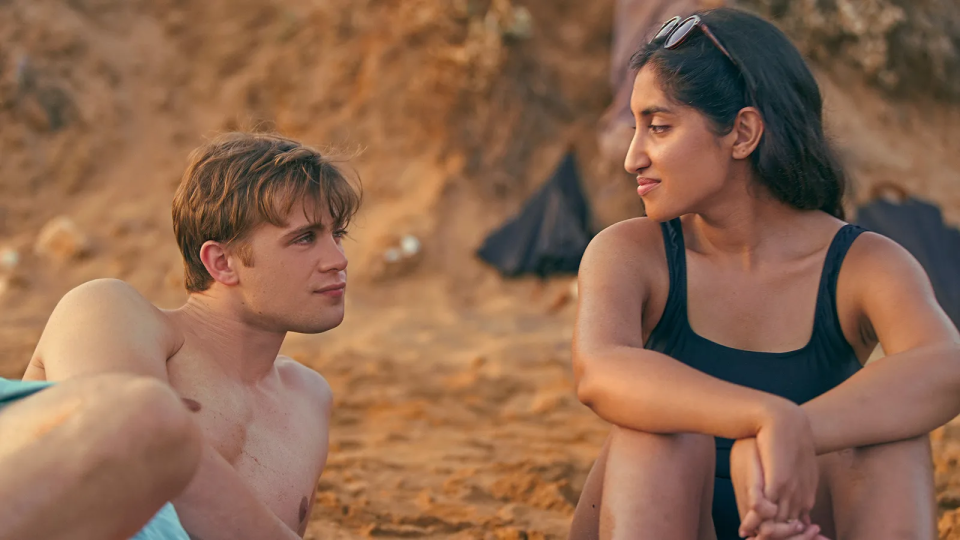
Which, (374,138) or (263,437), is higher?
(374,138)

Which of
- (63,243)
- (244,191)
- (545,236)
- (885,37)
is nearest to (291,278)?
(244,191)

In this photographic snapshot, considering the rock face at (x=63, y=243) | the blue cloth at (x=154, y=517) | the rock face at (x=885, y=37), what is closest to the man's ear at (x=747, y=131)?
the blue cloth at (x=154, y=517)

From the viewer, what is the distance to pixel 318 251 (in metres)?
2.36

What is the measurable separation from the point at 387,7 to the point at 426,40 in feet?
2.04

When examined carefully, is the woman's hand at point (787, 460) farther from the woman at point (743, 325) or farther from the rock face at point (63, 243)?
the rock face at point (63, 243)

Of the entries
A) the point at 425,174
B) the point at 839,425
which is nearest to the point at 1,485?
the point at 839,425

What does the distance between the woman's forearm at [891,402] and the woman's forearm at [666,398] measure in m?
0.12

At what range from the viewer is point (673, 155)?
2.28m

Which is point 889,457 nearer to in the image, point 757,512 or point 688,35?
point 757,512

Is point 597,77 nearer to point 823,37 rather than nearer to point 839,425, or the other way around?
point 823,37

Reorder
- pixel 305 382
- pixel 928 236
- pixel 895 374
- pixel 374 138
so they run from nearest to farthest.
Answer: pixel 895 374 < pixel 305 382 < pixel 928 236 < pixel 374 138

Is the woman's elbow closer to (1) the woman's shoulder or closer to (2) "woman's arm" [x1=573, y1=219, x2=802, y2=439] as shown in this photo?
(2) "woman's arm" [x1=573, y1=219, x2=802, y2=439]

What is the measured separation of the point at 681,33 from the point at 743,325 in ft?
2.41

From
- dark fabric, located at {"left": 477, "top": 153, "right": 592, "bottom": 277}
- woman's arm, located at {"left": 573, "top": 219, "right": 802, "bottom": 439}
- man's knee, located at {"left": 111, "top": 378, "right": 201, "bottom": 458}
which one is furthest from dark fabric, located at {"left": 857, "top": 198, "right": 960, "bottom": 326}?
man's knee, located at {"left": 111, "top": 378, "right": 201, "bottom": 458}
